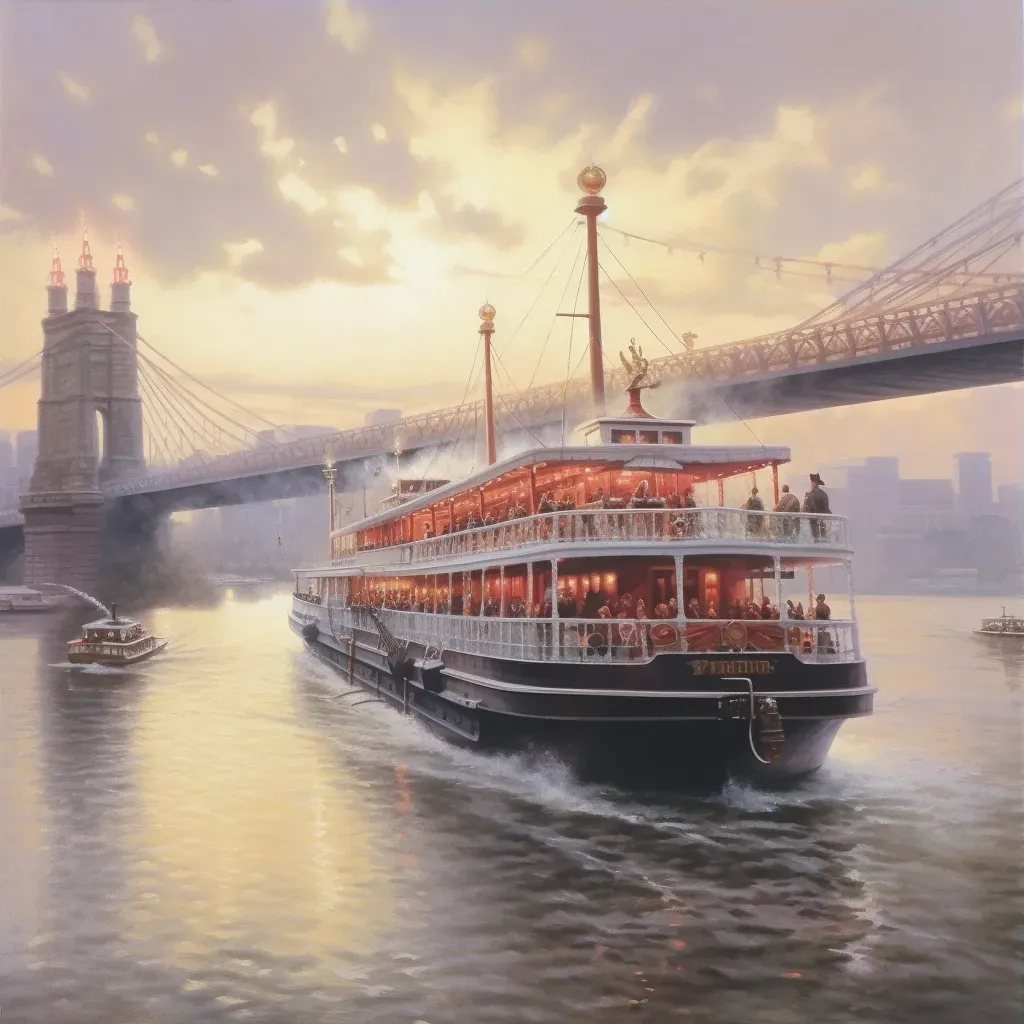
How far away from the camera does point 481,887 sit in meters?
12.3

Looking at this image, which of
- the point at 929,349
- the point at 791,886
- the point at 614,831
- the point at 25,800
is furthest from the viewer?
A: the point at 929,349

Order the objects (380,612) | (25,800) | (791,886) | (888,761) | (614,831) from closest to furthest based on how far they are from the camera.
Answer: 1. (791,886)
2. (614,831)
3. (25,800)
4. (888,761)
5. (380,612)

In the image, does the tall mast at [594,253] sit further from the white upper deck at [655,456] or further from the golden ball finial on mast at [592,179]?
the white upper deck at [655,456]

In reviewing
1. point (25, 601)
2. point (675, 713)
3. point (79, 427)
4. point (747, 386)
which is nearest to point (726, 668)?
point (675, 713)

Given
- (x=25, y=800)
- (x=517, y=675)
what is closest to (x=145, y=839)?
(x=25, y=800)

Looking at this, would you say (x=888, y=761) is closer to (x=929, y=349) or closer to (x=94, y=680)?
(x=929, y=349)

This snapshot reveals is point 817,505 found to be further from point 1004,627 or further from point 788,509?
point 1004,627

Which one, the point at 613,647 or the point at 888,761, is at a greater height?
the point at 613,647

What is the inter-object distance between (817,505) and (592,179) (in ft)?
28.4

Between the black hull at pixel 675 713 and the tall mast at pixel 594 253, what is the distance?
23.6 ft

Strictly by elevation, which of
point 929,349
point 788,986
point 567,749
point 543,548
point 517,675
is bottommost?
point 788,986

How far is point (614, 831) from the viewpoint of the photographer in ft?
47.0

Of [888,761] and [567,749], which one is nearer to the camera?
[567,749]

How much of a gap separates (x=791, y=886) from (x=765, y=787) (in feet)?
12.6
